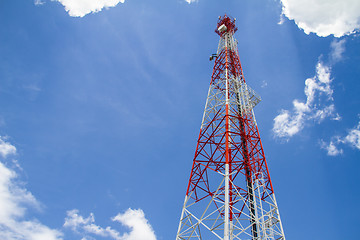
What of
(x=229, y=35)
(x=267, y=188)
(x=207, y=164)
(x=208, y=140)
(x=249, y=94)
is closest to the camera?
(x=267, y=188)

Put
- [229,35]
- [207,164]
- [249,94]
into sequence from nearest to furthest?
[207,164], [249,94], [229,35]

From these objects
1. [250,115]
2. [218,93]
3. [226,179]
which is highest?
[218,93]

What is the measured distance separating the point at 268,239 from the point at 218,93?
11909 millimetres

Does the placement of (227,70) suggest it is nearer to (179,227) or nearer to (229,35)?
(229,35)

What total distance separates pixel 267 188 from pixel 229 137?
4.14m

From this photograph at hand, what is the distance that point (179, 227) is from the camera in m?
13.5

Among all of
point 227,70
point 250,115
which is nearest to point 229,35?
point 227,70

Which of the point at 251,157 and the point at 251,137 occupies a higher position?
the point at 251,137

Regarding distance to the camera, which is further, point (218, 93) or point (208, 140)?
point (218, 93)

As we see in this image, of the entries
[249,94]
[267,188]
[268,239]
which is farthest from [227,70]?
[268,239]

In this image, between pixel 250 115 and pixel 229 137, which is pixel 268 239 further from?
pixel 250 115

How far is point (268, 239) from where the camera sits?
1270 cm

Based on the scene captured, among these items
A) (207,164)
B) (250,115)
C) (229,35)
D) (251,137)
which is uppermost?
(229,35)

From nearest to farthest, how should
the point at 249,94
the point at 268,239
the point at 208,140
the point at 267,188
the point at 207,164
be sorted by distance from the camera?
the point at 268,239
the point at 267,188
the point at 207,164
the point at 208,140
the point at 249,94
